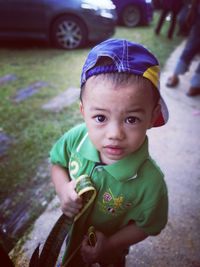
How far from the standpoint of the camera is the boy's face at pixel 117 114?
1.10m

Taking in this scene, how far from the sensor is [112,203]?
4.34ft

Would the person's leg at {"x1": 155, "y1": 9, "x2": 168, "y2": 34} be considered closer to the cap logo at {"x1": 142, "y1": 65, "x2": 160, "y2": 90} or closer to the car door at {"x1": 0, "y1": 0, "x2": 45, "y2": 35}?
the car door at {"x1": 0, "y1": 0, "x2": 45, "y2": 35}

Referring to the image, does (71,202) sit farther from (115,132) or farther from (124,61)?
(124,61)

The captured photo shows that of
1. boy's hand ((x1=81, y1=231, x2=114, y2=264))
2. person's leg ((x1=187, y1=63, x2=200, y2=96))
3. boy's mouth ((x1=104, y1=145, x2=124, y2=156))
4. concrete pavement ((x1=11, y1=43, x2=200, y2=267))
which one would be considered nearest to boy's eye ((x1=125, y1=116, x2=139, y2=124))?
boy's mouth ((x1=104, y1=145, x2=124, y2=156))

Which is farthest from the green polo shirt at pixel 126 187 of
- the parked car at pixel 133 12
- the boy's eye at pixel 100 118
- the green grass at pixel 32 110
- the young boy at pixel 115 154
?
the parked car at pixel 133 12

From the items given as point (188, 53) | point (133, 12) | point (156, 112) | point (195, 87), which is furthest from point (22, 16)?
point (156, 112)

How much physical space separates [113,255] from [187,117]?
276cm

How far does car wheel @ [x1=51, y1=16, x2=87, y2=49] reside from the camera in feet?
19.6

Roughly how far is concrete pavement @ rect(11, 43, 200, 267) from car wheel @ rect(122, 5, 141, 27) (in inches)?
215

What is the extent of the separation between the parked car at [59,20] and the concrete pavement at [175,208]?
307 centimetres

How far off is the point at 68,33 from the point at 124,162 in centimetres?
537

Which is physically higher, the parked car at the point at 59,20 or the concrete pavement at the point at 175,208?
the parked car at the point at 59,20

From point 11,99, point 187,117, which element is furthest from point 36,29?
point 187,117

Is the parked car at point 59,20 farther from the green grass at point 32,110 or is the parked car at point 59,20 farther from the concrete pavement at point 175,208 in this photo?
the concrete pavement at point 175,208
